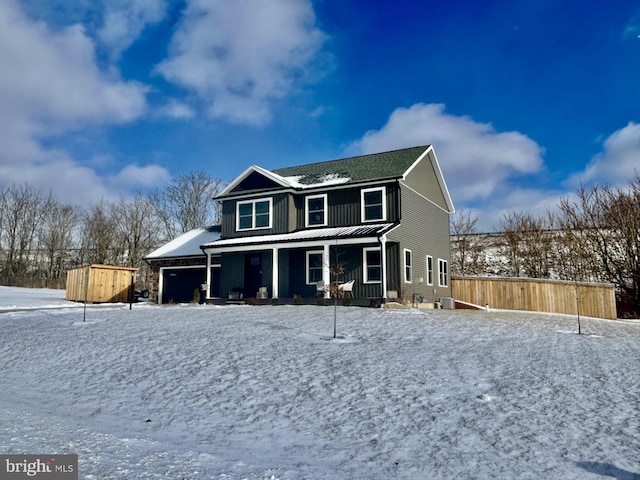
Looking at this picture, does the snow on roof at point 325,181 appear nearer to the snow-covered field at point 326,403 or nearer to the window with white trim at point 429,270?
the window with white trim at point 429,270

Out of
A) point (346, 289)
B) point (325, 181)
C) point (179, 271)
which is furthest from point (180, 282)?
point (346, 289)

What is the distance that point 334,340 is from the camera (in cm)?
1052

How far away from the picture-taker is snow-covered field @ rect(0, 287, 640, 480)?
4.95 meters

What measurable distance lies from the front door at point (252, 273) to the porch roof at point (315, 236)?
3.32 feet

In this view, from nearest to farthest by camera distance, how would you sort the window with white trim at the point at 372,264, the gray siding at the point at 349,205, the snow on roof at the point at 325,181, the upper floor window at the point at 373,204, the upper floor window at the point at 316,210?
the window with white trim at the point at 372,264 < the gray siding at the point at 349,205 < the upper floor window at the point at 373,204 < the snow on roof at the point at 325,181 < the upper floor window at the point at 316,210

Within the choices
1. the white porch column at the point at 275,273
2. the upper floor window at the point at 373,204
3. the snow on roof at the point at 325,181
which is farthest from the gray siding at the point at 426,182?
the white porch column at the point at 275,273

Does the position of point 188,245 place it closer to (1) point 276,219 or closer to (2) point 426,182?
(1) point 276,219

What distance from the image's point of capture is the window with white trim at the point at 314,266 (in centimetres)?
2075

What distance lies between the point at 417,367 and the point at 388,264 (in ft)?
37.4

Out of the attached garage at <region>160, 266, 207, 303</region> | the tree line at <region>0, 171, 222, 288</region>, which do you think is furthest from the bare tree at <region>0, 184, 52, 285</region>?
the attached garage at <region>160, 266, 207, 303</region>

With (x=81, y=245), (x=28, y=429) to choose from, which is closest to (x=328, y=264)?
(x=28, y=429)

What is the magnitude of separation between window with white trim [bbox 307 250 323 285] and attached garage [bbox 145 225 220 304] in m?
6.69

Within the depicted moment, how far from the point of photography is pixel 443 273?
24219mm

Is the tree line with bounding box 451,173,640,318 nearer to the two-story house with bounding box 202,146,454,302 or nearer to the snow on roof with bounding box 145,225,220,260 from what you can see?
the two-story house with bounding box 202,146,454,302
